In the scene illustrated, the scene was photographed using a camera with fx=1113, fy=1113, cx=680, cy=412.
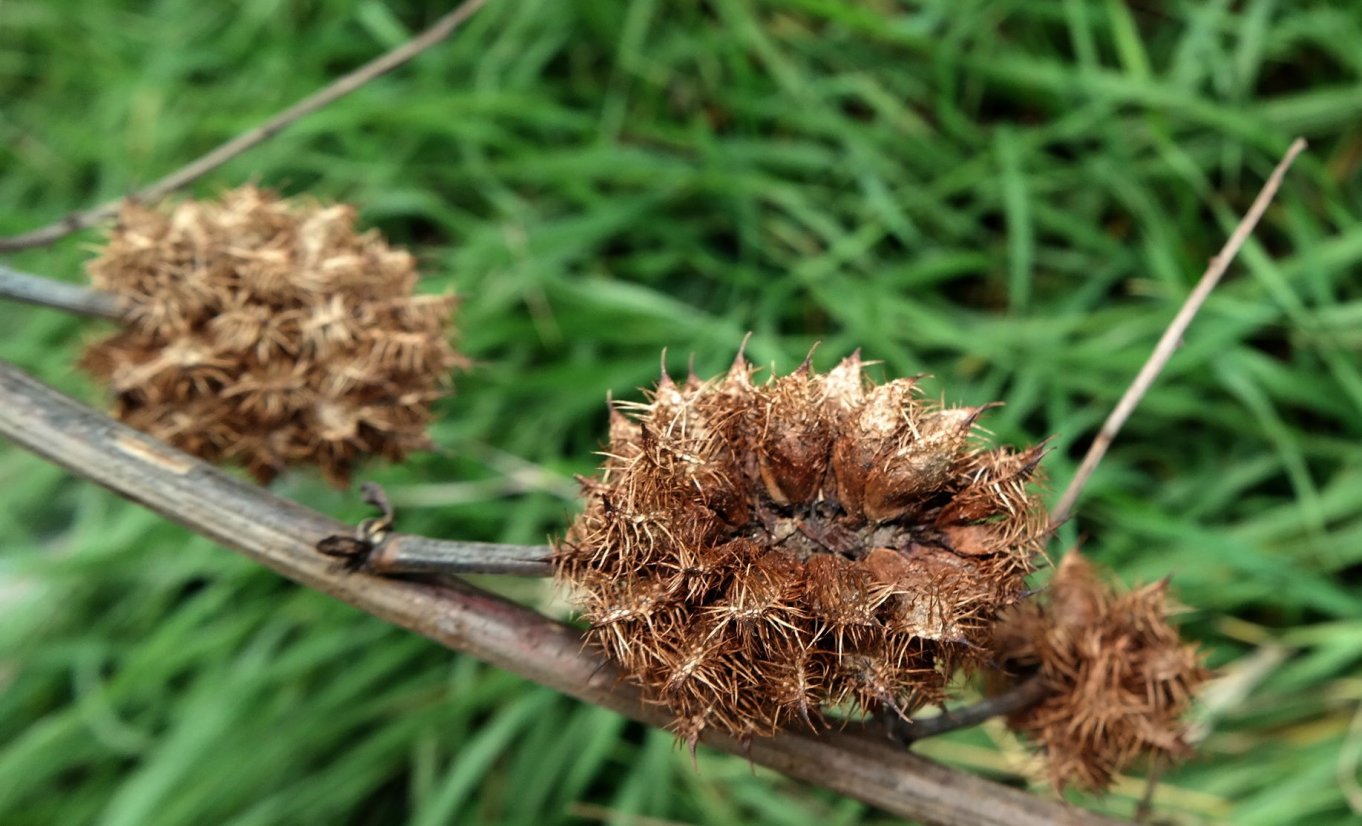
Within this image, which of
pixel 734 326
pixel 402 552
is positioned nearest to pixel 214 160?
pixel 402 552

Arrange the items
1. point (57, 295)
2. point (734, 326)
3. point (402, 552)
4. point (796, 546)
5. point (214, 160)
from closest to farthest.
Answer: point (796, 546) → point (402, 552) → point (57, 295) → point (214, 160) → point (734, 326)

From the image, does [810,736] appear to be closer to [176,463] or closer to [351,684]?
[176,463]

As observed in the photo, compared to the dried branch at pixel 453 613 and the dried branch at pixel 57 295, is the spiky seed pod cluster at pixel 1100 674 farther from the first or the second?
the dried branch at pixel 57 295

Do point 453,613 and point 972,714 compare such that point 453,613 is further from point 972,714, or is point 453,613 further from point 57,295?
point 57,295

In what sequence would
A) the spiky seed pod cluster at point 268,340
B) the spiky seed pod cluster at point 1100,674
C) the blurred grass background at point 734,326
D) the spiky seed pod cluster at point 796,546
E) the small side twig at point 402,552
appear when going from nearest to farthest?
the spiky seed pod cluster at point 796,546
the small side twig at point 402,552
the spiky seed pod cluster at point 1100,674
the spiky seed pod cluster at point 268,340
the blurred grass background at point 734,326

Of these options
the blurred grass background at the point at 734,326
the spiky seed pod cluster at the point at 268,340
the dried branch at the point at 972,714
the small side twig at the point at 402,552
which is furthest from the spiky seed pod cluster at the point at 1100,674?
the blurred grass background at the point at 734,326
